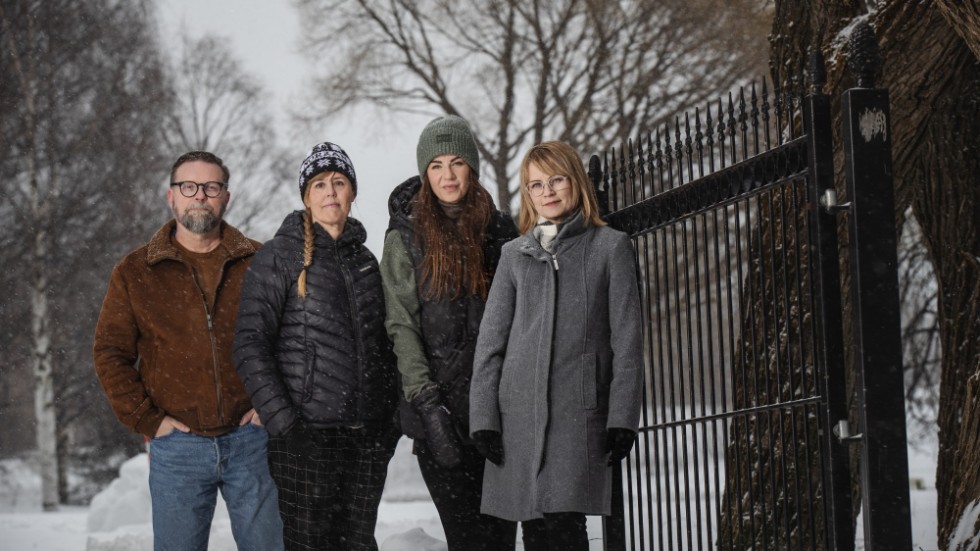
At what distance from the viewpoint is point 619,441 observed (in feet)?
12.5

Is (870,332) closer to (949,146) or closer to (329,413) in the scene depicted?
(329,413)

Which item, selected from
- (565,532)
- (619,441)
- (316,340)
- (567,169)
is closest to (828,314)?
(619,441)

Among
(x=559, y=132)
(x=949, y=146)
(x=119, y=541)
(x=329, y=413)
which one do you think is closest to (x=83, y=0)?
(x=559, y=132)

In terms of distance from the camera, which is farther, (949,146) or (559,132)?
(559,132)

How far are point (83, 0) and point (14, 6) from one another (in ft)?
3.51

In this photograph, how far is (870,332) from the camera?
11.6ft

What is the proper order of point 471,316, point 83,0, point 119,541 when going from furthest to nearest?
1. point 83,0
2. point 119,541
3. point 471,316

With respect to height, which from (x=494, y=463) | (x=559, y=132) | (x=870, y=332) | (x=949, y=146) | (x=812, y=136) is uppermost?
(x=559, y=132)

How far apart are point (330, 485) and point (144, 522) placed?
355 inches

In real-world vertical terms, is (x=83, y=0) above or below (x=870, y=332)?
above

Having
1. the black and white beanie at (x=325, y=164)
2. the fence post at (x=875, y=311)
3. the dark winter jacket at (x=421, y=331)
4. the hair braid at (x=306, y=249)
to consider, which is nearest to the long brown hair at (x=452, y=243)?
the dark winter jacket at (x=421, y=331)

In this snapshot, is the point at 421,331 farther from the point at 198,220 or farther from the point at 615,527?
the point at 615,527

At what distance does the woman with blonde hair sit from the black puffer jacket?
0.48m

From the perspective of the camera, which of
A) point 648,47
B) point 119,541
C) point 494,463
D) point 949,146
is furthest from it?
point 648,47
